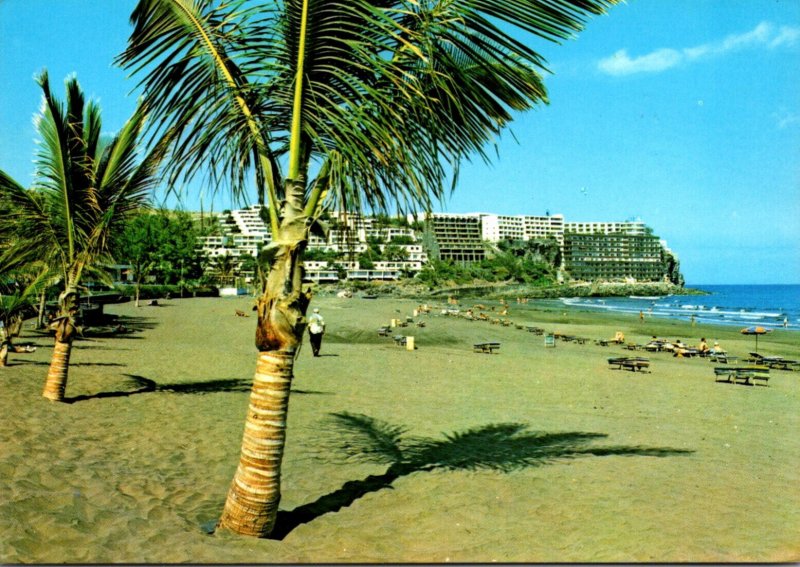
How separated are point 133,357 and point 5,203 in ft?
19.1

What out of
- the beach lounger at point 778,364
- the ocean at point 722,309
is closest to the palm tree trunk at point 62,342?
the beach lounger at point 778,364

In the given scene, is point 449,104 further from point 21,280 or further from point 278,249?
point 21,280

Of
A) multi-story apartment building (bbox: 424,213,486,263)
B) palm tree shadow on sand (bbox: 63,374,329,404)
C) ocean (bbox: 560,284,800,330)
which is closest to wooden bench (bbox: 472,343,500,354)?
palm tree shadow on sand (bbox: 63,374,329,404)

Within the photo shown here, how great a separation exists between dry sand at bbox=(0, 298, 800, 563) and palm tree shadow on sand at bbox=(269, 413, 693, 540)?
1.7 inches

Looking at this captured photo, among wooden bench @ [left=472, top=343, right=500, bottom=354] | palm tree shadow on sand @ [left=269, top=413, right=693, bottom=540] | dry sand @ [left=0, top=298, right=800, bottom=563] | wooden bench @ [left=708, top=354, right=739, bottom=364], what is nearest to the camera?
dry sand @ [left=0, top=298, right=800, bottom=563]

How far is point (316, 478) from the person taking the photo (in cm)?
495

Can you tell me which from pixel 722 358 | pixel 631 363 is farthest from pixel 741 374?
pixel 722 358

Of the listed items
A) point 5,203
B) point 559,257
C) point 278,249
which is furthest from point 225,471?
point 559,257

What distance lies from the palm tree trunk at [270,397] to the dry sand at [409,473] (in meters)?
0.18

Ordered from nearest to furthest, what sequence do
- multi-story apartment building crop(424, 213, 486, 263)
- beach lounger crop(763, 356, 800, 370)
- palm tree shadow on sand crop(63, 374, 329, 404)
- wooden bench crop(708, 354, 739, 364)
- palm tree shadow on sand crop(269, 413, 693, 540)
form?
1. palm tree shadow on sand crop(269, 413, 693, 540)
2. palm tree shadow on sand crop(63, 374, 329, 404)
3. beach lounger crop(763, 356, 800, 370)
4. wooden bench crop(708, 354, 739, 364)
5. multi-story apartment building crop(424, 213, 486, 263)

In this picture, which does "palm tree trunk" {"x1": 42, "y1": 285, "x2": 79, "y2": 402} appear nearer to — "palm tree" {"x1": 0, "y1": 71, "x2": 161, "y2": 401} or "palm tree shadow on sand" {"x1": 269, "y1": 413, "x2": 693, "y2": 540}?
"palm tree" {"x1": 0, "y1": 71, "x2": 161, "y2": 401}

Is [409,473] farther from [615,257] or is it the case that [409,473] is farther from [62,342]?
[615,257]

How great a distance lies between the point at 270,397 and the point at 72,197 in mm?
4792

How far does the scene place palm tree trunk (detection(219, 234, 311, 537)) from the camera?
10.5 ft
